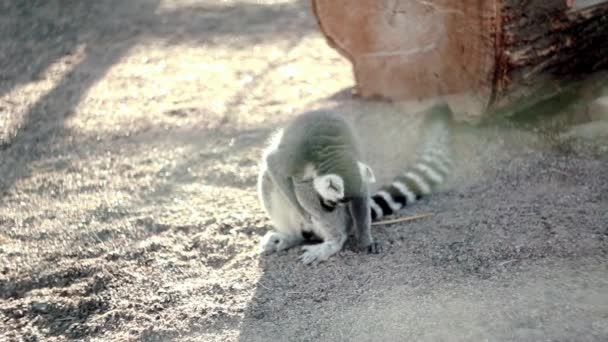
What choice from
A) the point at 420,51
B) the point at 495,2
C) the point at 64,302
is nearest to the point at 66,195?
the point at 64,302

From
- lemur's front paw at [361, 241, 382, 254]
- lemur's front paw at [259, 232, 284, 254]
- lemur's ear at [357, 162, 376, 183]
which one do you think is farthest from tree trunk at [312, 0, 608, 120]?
lemur's front paw at [259, 232, 284, 254]

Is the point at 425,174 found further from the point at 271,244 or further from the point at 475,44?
the point at 271,244

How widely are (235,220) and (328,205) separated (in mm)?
740

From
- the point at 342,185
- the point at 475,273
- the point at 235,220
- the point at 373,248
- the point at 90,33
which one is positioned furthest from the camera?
the point at 90,33

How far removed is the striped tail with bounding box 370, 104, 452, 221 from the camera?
4336 millimetres

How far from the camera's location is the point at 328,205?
13.0ft

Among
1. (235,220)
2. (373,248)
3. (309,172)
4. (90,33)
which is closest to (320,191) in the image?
(309,172)

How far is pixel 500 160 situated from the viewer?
4.73 meters

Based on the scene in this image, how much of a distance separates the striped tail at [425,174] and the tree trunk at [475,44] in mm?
186

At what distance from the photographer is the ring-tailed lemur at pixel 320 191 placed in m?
3.93

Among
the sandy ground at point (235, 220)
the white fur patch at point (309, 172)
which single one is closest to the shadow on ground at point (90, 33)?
the sandy ground at point (235, 220)

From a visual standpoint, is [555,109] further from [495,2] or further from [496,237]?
[496,237]

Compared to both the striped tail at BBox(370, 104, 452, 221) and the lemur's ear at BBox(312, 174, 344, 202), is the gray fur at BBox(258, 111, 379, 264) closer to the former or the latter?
the lemur's ear at BBox(312, 174, 344, 202)

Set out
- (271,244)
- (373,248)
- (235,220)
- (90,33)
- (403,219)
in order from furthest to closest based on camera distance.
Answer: (90,33), (235,220), (403,219), (271,244), (373,248)
